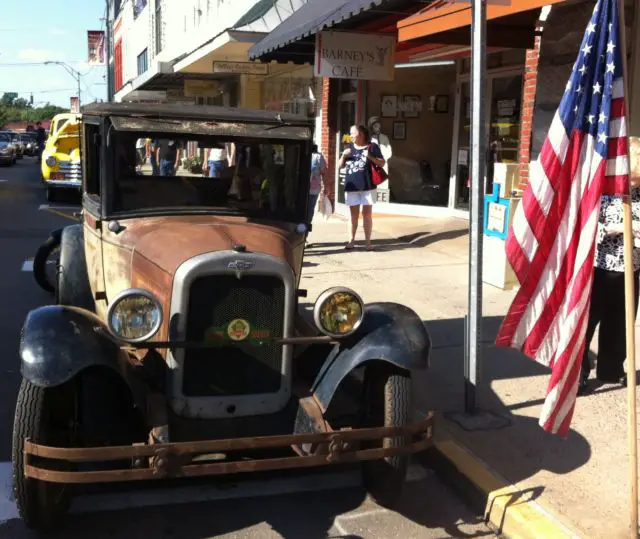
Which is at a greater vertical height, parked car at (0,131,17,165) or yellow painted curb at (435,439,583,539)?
parked car at (0,131,17,165)

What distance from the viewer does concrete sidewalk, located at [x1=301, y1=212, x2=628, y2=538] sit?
4004 mm

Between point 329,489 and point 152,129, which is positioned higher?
point 152,129

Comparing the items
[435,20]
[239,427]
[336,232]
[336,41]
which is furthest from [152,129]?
[336,232]

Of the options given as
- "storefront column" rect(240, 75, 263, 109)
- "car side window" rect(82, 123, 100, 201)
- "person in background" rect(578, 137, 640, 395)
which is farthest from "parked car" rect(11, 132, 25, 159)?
"person in background" rect(578, 137, 640, 395)

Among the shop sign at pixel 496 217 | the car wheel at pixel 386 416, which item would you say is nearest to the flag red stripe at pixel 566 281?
the car wheel at pixel 386 416

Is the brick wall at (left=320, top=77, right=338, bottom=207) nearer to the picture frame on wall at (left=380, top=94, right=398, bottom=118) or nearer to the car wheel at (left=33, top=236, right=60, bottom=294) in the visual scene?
the picture frame on wall at (left=380, top=94, right=398, bottom=118)

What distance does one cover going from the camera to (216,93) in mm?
29750

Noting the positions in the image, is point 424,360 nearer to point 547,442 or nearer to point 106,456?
point 547,442

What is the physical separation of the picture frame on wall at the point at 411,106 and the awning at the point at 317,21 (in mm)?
2149

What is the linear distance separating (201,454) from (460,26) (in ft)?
19.1

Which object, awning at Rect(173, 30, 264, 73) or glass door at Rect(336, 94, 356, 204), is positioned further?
glass door at Rect(336, 94, 356, 204)

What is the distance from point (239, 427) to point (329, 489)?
709 millimetres

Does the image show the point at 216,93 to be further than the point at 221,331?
Yes

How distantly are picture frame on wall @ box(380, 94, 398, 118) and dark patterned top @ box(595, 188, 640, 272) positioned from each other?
9.93 m
